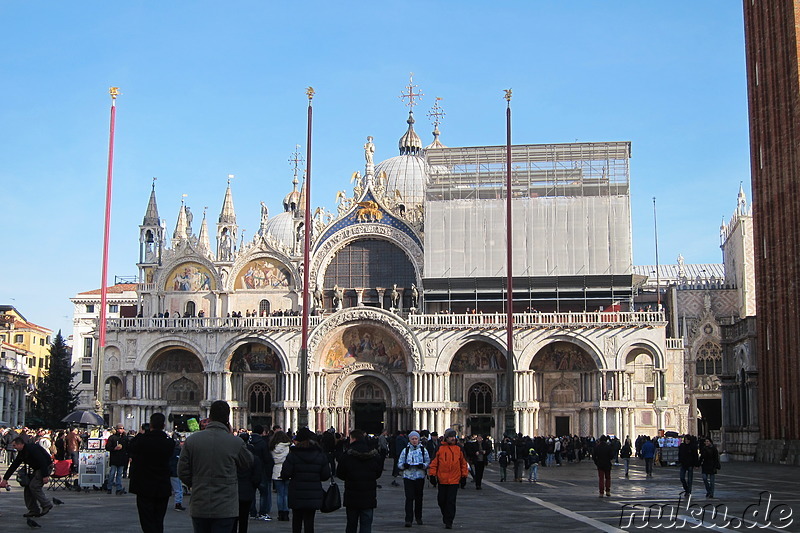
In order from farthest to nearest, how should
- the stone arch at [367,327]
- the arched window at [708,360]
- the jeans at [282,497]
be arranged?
the arched window at [708,360] < the stone arch at [367,327] < the jeans at [282,497]

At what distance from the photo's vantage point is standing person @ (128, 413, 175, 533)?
1323cm

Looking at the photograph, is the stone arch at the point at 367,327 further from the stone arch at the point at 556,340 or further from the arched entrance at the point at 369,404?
the stone arch at the point at 556,340

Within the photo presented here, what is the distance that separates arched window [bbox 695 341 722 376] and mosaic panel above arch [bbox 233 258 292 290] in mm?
34126

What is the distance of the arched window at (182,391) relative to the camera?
59.7 meters

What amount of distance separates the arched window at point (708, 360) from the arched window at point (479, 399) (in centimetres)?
2678

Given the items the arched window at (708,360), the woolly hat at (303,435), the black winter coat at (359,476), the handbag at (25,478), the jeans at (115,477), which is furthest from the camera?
the arched window at (708,360)

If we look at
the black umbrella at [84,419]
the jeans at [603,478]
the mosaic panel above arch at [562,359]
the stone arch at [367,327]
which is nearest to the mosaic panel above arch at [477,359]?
the mosaic panel above arch at [562,359]

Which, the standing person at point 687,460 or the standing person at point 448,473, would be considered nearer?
the standing person at point 448,473

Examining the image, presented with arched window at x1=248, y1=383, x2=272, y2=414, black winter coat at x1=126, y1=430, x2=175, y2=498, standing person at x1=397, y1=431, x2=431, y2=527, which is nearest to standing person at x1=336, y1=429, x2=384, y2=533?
black winter coat at x1=126, y1=430, x2=175, y2=498

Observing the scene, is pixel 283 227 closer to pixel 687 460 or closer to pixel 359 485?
pixel 687 460

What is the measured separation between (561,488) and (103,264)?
24.3 m

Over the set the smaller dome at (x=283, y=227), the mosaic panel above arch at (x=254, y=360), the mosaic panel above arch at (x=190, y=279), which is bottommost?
the mosaic panel above arch at (x=254, y=360)

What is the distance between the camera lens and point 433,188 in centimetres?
6081

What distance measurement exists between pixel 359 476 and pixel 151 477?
2.69 m
